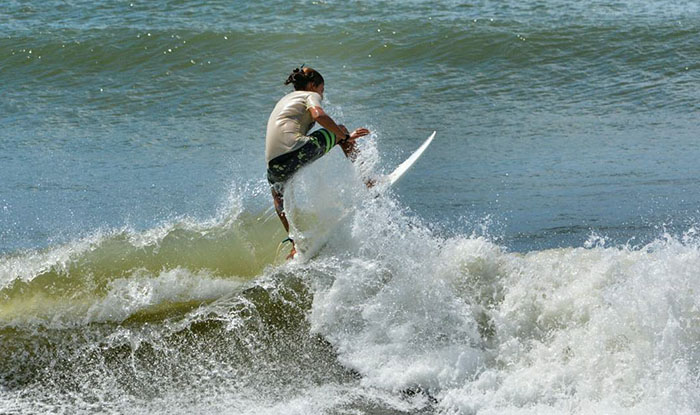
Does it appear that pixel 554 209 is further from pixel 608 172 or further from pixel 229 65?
pixel 229 65

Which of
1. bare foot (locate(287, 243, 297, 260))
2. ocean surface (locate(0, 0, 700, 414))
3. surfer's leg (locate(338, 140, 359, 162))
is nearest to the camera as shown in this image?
ocean surface (locate(0, 0, 700, 414))

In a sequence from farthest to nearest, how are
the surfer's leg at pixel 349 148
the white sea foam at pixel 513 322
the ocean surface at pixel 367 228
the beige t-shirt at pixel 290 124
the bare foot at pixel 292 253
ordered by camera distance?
the surfer's leg at pixel 349 148 → the bare foot at pixel 292 253 → the beige t-shirt at pixel 290 124 → the ocean surface at pixel 367 228 → the white sea foam at pixel 513 322

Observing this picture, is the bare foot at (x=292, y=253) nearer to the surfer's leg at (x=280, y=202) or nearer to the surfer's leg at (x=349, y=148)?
the surfer's leg at (x=280, y=202)

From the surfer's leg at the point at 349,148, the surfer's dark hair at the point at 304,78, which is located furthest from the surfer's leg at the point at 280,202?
the surfer's dark hair at the point at 304,78

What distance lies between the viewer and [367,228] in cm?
601

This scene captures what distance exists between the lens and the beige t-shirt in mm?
6027

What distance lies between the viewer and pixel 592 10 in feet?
52.7

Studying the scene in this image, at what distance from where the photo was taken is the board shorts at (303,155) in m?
6.04

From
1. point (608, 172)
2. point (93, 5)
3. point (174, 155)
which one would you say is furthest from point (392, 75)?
point (93, 5)

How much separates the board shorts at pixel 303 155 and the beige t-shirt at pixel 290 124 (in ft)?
0.13

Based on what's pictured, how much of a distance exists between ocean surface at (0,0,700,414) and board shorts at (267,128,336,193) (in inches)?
5.1

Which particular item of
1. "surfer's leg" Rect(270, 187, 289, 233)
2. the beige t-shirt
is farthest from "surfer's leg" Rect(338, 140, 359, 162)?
"surfer's leg" Rect(270, 187, 289, 233)

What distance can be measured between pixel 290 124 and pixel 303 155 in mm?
256

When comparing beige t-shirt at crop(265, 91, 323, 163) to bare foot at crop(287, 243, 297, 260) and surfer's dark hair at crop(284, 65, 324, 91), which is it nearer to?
surfer's dark hair at crop(284, 65, 324, 91)
